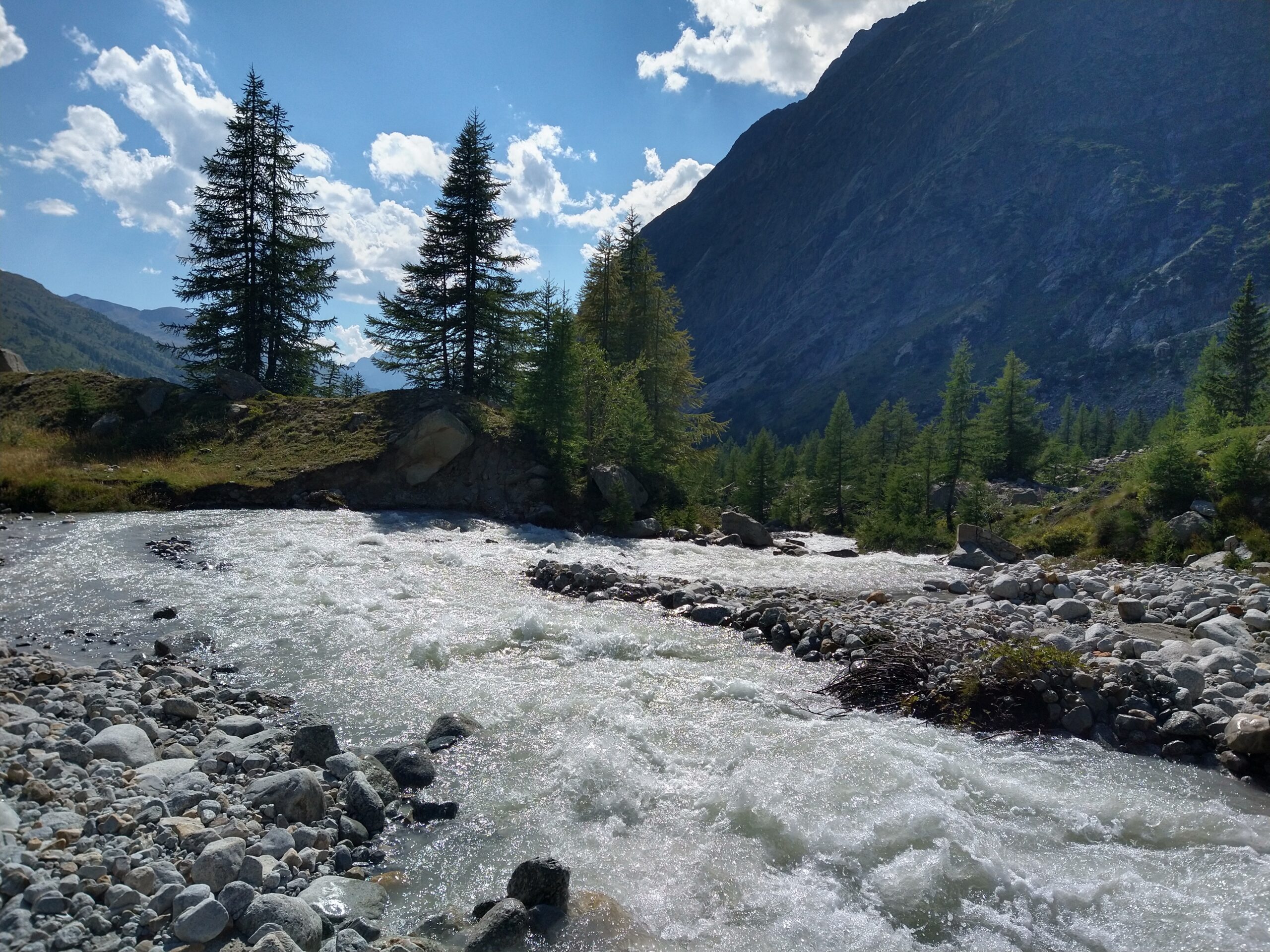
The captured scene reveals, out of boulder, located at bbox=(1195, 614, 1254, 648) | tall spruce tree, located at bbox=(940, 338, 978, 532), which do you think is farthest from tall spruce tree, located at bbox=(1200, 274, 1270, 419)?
boulder, located at bbox=(1195, 614, 1254, 648)

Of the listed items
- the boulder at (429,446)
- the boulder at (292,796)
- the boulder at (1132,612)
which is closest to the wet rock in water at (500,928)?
the boulder at (292,796)

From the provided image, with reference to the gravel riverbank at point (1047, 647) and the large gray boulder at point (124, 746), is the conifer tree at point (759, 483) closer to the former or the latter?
the gravel riverbank at point (1047, 647)

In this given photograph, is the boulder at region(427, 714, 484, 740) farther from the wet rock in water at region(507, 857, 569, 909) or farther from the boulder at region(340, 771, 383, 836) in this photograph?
the wet rock in water at region(507, 857, 569, 909)

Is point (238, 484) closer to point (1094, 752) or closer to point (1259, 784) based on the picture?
point (1094, 752)

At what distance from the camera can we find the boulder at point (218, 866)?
4.98 m

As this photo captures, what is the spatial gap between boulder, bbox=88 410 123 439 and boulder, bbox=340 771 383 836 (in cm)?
2796

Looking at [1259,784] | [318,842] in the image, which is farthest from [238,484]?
[1259,784]

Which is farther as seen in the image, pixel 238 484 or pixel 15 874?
pixel 238 484

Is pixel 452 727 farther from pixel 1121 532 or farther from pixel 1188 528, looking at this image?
pixel 1121 532

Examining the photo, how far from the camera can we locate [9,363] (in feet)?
113

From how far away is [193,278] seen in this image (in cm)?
3356

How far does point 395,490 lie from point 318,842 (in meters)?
21.6

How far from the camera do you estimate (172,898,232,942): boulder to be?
14.8 feet

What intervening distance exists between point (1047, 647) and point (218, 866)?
10.4 m
